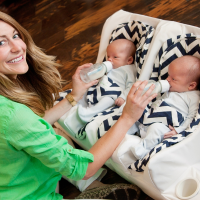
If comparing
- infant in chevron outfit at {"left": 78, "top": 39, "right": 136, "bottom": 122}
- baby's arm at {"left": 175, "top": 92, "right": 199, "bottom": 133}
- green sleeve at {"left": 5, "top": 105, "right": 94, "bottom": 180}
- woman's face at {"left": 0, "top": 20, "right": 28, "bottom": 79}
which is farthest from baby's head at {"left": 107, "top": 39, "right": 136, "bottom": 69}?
green sleeve at {"left": 5, "top": 105, "right": 94, "bottom": 180}

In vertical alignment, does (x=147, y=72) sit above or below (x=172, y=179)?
above

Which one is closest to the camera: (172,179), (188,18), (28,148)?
(28,148)

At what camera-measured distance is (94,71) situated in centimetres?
142

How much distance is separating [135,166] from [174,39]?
28.1 inches

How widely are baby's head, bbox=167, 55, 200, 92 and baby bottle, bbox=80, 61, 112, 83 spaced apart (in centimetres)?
42

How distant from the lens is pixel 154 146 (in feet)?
3.53

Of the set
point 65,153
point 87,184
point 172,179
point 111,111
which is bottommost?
point 87,184

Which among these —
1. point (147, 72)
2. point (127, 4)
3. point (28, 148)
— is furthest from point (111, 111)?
point (127, 4)

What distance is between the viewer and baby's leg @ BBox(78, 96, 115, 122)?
4.34 feet

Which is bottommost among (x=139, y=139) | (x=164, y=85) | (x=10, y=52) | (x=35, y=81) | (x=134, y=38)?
(x=139, y=139)

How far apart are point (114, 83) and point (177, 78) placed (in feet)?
1.37

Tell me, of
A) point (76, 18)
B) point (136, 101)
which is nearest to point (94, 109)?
point (136, 101)

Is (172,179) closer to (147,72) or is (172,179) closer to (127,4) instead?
(147,72)

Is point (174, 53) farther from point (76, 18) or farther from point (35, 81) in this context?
point (76, 18)
